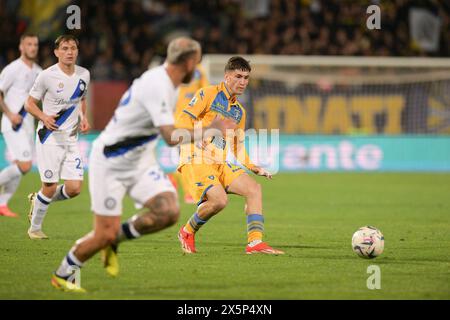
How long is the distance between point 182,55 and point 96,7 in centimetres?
1907

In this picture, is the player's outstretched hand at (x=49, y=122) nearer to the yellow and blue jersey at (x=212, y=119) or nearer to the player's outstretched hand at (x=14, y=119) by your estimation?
the yellow and blue jersey at (x=212, y=119)

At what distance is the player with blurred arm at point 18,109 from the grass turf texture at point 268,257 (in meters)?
0.80

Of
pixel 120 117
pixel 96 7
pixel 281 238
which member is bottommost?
pixel 281 238

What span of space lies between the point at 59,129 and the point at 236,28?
16.9m

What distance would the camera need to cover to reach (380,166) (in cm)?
2348

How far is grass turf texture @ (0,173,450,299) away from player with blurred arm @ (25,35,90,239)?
1.90 feet

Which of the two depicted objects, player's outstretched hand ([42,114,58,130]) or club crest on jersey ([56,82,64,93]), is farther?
club crest on jersey ([56,82,64,93])

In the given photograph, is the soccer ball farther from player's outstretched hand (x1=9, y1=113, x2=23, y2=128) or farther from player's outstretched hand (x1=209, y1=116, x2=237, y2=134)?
player's outstretched hand (x1=9, y1=113, x2=23, y2=128)

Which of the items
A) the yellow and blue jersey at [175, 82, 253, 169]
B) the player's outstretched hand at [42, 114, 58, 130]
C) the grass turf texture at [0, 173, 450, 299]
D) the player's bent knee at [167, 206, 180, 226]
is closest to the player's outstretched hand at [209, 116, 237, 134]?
the player's bent knee at [167, 206, 180, 226]

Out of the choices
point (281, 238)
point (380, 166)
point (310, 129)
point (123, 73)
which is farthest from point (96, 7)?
point (281, 238)

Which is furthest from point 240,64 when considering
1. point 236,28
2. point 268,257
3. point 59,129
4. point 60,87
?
point 236,28

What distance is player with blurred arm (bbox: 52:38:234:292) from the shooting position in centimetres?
703
